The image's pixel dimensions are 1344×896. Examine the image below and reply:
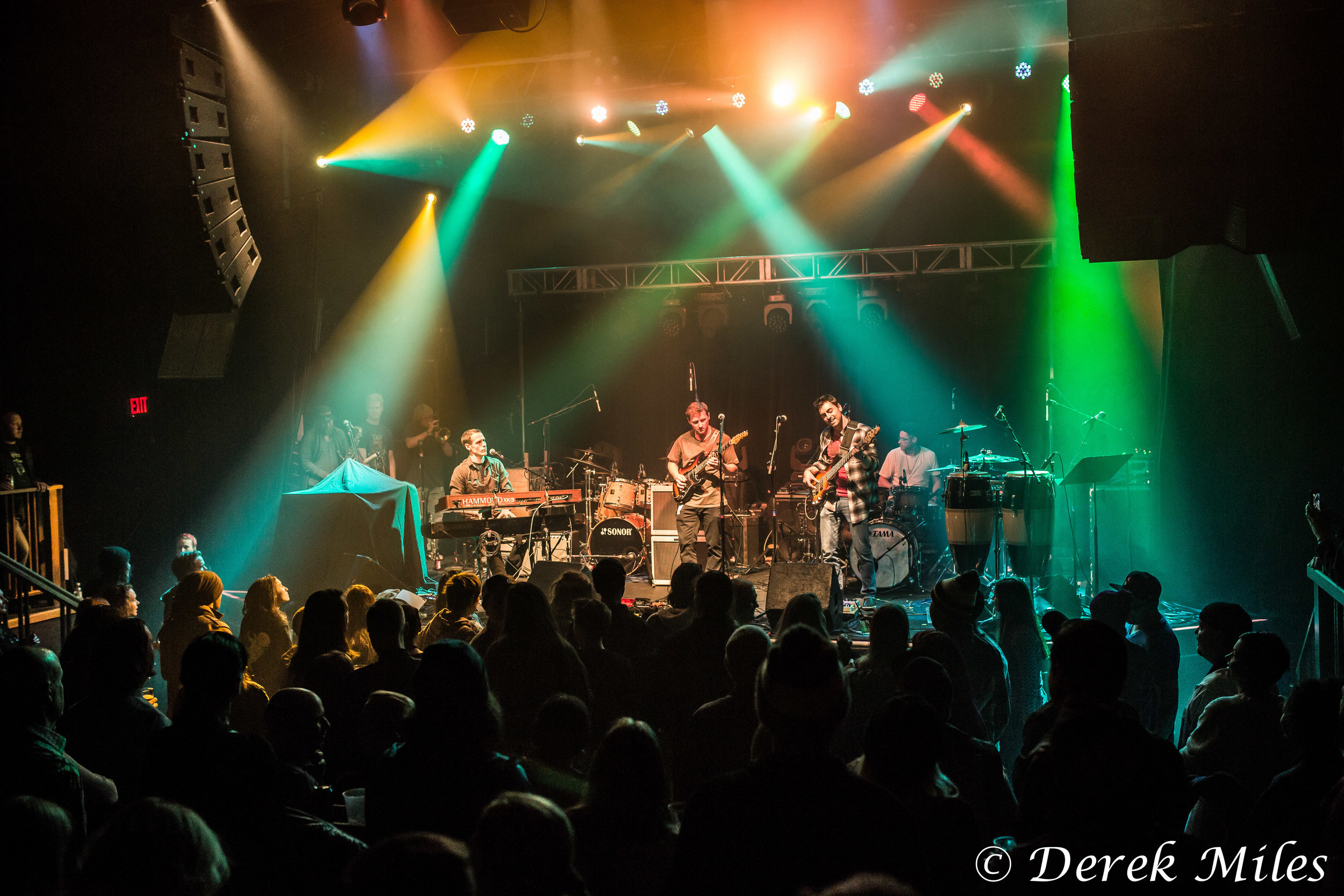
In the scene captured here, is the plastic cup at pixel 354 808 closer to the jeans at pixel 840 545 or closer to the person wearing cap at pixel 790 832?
the person wearing cap at pixel 790 832

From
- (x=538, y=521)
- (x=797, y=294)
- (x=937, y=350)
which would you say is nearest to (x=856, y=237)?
(x=797, y=294)

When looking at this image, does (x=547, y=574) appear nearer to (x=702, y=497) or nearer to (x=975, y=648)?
(x=975, y=648)

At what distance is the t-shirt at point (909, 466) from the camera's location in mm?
11828

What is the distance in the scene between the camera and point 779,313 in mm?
14570

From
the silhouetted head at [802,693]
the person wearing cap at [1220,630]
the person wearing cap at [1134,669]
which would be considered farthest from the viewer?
the person wearing cap at [1134,669]

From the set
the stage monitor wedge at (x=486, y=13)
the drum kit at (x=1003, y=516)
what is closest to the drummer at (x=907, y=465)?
the drum kit at (x=1003, y=516)

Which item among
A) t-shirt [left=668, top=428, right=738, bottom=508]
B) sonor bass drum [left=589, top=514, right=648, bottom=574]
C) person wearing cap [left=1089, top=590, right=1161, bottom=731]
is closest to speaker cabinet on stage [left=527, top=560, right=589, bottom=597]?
person wearing cap [left=1089, top=590, right=1161, bottom=731]

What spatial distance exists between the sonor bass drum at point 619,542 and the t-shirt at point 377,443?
318 cm

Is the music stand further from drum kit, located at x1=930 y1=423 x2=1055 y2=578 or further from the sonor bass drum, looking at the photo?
the sonor bass drum

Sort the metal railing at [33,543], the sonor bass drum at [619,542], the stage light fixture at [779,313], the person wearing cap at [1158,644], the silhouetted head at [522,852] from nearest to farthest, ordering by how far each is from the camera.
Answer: the silhouetted head at [522,852] → the person wearing cap at [1158,644] → the metal railing at [33,543] → the sonor bass drum at [619,542] → the stage light fixture at [779,313]

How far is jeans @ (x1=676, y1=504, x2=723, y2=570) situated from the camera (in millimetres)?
11422

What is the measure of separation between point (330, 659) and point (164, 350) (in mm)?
7148

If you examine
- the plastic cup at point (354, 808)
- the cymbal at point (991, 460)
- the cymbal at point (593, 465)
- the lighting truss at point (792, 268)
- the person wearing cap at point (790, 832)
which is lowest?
the plastic cup at point (354, 808)

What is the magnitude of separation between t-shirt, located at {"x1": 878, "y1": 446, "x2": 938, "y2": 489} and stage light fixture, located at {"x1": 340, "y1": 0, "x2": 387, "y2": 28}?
770 cm
